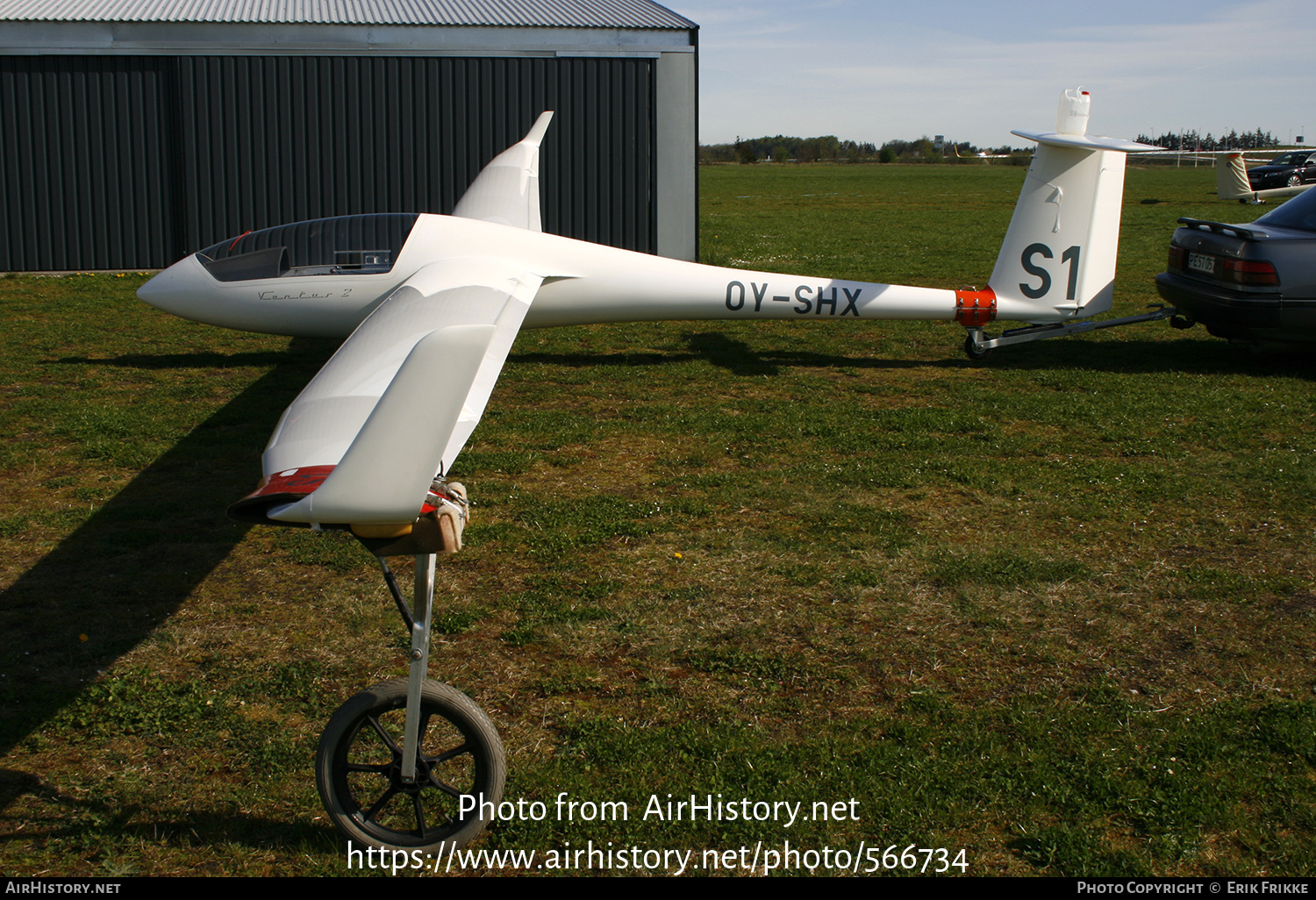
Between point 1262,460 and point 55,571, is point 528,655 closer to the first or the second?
point 55,571

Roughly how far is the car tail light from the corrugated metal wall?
10108mm

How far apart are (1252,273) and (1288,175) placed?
3482 cm

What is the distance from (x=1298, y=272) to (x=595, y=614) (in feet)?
27.6

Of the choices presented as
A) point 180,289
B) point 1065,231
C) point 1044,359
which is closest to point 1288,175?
point 1044,359

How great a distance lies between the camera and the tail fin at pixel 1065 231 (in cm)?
977

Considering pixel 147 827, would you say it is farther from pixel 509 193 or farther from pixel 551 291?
pixel 509 193

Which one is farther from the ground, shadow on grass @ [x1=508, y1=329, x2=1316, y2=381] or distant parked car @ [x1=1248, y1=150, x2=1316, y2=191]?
distant parked car @ [x1=1248, y1=150, x2=1316, y2=191]

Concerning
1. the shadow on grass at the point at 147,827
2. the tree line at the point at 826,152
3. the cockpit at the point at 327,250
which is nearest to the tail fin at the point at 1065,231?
the cockpit at the point at 327,250

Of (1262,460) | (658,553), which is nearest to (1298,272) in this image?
(1262,460)

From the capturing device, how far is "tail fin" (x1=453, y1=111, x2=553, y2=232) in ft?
36.9

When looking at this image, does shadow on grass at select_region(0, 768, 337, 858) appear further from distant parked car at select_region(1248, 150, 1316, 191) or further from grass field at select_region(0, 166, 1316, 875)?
distant parked car at select_region(1248, 150, 1316, 191)

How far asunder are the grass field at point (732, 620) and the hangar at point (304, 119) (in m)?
7.88

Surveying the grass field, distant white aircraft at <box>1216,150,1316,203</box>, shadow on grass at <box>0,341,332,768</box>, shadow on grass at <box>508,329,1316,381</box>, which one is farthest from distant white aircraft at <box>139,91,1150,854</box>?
distant white aircraft at <box>1216,150,1316,203</box>

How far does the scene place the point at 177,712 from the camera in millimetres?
4086
